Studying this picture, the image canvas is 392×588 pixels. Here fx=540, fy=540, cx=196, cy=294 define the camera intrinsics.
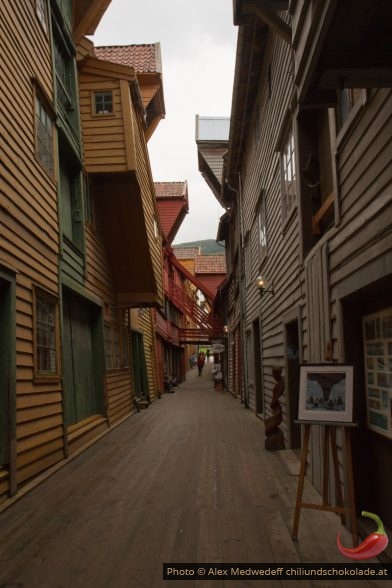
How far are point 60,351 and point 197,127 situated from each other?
1587 centimetres

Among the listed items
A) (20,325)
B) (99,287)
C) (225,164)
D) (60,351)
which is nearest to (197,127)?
(225,164)

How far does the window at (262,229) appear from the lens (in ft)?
35.1

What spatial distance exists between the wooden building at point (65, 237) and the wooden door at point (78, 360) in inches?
1.4

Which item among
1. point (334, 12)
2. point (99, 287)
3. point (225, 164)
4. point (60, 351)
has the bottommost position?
point (60, 351)

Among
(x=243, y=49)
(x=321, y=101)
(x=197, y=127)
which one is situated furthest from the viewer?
(x=197, y=127)

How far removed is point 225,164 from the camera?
1608cm

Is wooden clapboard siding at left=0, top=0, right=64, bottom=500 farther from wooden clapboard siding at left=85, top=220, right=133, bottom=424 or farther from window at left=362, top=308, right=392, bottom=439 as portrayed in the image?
window at left=362, top=308, right=392, bottom=439

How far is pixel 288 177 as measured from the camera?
791cm

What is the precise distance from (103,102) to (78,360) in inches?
218

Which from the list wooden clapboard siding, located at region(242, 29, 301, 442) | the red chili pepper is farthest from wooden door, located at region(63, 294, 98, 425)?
the red chili pepper

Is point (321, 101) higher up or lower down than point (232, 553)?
higher up

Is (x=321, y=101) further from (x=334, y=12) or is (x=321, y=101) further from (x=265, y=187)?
(x=265, y=187)

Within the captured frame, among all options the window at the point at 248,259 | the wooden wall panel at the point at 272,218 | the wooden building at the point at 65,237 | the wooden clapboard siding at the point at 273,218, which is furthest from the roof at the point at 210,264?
the wooden clapboard siding at the point at 273,218

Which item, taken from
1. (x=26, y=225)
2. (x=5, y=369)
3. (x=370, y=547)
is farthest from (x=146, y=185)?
(x=370, y=547)
